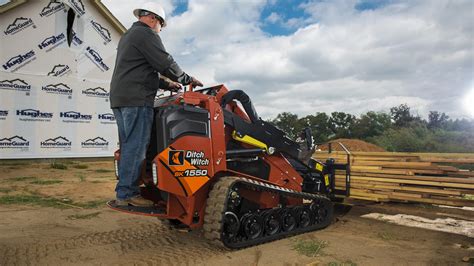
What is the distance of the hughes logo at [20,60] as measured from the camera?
14992 millimetres

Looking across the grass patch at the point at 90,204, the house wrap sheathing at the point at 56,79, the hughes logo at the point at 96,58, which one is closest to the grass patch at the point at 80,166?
the house wrap sheathing at the point at 56,79

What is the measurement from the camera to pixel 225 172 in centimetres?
496

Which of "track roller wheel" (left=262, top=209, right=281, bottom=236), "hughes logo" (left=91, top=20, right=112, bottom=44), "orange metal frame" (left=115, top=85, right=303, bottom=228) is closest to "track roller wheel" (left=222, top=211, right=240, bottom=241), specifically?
"orange metal frame" (left=115, top=85, right=303, bottom=228)

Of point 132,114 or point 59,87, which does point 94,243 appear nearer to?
point 132,114

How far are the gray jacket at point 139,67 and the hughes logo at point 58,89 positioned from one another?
12.6 m

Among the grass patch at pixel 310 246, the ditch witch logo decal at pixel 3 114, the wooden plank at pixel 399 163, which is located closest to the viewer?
the grass patch at pixel 310 246

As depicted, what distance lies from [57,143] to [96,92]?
2.67m

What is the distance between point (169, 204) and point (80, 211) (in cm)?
343

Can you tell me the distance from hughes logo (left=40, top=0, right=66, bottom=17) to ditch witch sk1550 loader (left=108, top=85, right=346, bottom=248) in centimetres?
1342

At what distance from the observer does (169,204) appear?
4578 mm

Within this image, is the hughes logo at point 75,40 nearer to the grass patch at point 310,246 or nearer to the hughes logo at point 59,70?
the hughes logo at point 59,70

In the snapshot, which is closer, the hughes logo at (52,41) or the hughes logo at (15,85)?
the hughes logo at (15,85)

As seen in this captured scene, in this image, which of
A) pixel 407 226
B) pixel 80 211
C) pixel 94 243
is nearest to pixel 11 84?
pixel 80 211

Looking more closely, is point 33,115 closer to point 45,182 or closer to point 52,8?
point 52,8
